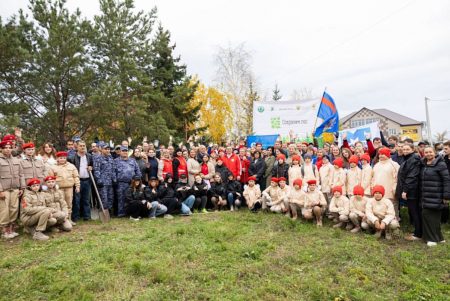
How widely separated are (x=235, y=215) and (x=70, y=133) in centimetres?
1004

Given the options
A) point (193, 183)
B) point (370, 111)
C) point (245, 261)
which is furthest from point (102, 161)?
point (370, 111)

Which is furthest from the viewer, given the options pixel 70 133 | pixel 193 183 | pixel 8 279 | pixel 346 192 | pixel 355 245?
pixel 70 133

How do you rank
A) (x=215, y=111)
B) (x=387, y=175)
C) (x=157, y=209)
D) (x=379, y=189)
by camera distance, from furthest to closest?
1. (x=215, y=111)
2. (x=157, y=209)
3. (x=387, y=175)
4. (x=379, y=189)

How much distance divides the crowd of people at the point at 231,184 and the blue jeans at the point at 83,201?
0.08 feet

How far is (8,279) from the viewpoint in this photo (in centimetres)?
496

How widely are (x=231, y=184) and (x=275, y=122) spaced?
5.54 meters

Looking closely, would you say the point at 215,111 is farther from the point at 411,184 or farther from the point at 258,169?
the point at 411,184

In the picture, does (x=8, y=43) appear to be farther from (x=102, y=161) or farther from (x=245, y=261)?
(x=245, y=261)

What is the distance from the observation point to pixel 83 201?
29.3 feet

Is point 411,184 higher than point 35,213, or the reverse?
point 411,184

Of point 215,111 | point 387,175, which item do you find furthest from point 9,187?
point 215,111

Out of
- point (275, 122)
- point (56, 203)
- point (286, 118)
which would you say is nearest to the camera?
point (56, 203)

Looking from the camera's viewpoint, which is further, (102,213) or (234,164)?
(234,164)

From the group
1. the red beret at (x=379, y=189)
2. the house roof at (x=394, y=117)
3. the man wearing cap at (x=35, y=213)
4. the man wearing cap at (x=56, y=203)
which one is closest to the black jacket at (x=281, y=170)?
the red beret at (x=379, y=189)
